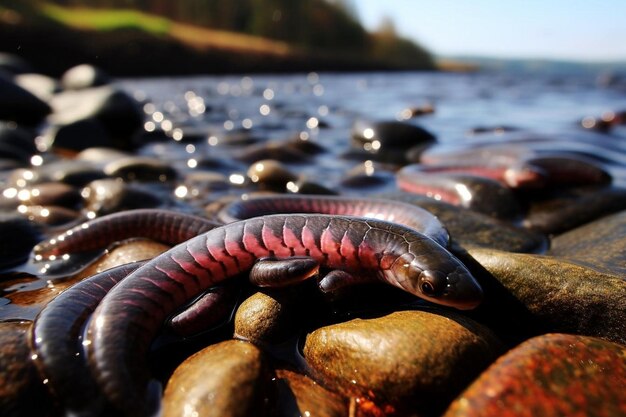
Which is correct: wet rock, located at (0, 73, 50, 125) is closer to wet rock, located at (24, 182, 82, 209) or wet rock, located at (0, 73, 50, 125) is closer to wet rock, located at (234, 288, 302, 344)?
wet rock, located at (24, 182, 82, 209)

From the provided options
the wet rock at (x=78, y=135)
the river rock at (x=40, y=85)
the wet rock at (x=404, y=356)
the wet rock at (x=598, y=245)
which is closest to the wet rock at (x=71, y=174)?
the wet rock at (x=78, y=135)

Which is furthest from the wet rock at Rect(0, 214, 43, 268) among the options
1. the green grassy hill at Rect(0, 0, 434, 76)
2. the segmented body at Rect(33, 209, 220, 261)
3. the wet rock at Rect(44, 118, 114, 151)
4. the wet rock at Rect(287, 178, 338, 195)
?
the green grassy hill at Rect(0, 0, 434, 76)

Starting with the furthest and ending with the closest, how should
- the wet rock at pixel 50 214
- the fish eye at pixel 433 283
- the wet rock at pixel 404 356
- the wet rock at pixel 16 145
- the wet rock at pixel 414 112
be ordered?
the wet rock at pixel 414 112
the wet rock at pixel 16 145
the wet rock at pixel 50 214
the fish eye at pixel 433 283
the wet rock at pixel 404 356

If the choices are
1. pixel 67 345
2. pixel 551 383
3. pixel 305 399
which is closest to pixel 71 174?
pixel 67 345

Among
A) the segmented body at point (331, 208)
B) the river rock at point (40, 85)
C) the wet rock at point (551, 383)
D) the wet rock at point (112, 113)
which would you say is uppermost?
the river rock at point (40, 85)

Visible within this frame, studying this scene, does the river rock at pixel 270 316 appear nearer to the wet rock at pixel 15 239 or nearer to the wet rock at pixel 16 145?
the wet rock at pixel 15 239
